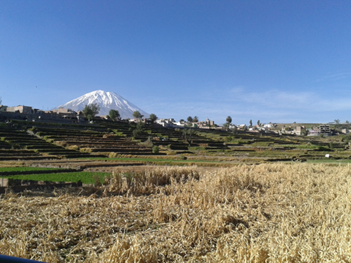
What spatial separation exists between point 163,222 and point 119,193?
547cm

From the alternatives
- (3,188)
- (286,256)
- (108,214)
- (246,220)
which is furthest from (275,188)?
(3,188)

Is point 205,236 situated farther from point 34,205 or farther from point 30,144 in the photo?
point 30,144

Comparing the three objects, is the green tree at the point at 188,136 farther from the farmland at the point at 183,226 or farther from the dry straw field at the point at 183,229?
the dry straw field at the point at 183,229

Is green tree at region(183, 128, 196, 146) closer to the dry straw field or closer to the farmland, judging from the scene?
the farmland

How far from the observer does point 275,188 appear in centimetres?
1331

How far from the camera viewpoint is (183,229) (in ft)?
23.8

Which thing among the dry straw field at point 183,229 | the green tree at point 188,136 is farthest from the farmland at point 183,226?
the green tree at point 188,136

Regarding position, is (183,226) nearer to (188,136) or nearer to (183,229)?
(183,229)

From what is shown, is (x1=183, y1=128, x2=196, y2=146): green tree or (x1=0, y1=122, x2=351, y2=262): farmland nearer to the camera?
(x1=0, y1=122, x2=351, y2=262): farmland

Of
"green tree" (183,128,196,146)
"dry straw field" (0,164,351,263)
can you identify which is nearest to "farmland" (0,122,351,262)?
"dry straw field" (0,164,351,263)

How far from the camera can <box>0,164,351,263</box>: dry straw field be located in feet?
18.4

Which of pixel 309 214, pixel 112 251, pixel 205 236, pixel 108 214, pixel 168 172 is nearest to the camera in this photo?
pixel 112 251

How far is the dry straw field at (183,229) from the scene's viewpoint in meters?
5.60

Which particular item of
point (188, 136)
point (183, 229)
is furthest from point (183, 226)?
point (188, 136)
